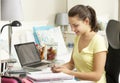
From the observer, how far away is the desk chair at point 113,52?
154cm

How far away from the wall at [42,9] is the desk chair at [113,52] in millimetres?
1037

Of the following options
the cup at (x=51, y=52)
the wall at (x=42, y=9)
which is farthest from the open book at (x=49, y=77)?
the wall at (x=42, y=9)

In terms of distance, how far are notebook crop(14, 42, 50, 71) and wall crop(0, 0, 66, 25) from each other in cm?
46

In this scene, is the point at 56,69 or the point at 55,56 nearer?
the point at 56,69

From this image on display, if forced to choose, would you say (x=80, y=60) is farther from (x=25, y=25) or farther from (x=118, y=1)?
(x=118, y=1)

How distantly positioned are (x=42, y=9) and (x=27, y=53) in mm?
761

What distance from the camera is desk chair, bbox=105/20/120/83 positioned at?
60.7 inches

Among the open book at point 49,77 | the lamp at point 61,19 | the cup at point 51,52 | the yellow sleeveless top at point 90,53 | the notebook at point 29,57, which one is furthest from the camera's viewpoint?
the lamp at point 61,19

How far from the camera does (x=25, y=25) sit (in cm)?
242

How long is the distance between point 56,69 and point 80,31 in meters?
0.31

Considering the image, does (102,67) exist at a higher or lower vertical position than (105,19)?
lower

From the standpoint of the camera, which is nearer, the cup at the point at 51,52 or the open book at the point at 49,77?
the open book at the point at 49,77

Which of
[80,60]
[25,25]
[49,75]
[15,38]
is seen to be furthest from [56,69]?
[25,25]

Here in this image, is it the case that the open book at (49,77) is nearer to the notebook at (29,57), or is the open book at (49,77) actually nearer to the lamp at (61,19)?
the notebook at (29,57)
